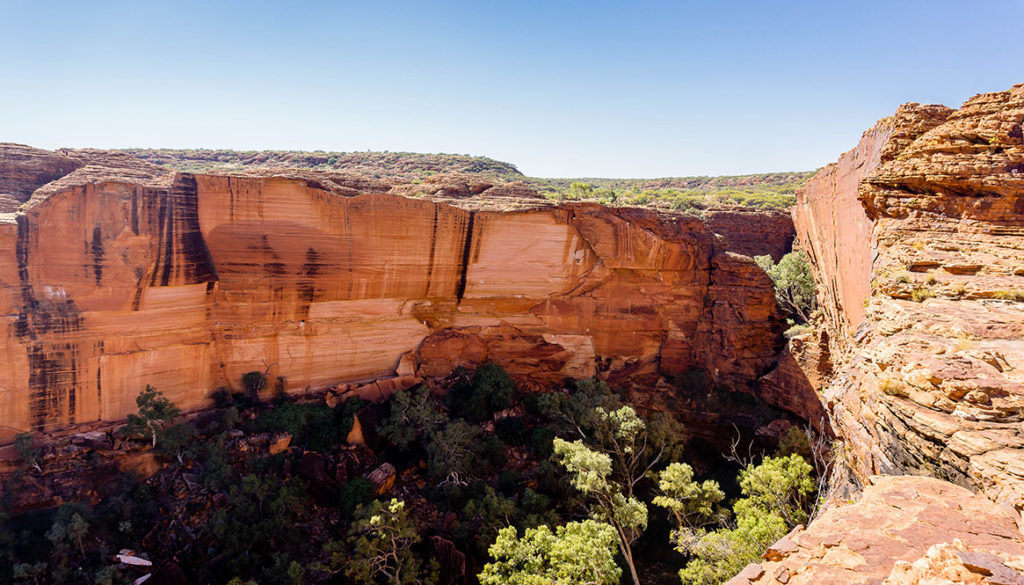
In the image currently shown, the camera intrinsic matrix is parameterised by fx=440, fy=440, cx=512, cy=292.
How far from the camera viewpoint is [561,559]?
10.2m

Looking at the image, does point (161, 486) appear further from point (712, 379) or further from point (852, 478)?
point (712, 379)

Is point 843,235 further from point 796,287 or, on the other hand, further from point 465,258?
point 465,258

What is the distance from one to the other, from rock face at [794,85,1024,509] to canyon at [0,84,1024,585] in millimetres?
35

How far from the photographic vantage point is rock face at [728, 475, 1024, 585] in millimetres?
3475

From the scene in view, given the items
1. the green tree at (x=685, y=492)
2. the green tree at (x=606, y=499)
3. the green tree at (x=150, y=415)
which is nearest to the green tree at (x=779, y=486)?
the green tree at (x=685, y=492)

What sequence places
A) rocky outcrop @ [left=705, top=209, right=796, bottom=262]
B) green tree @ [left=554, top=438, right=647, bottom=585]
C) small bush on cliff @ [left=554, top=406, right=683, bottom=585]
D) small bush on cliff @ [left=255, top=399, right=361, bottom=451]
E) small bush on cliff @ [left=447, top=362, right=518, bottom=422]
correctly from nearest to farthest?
green tree @ [left=554, top=438, right=647, bottom=585] < small bush on cliff @ [left=554, top=406, right=683, bottom=585] < small bush on cliff @ [left=255, top=399, right=361, bottom=451] < small bush on cliff @ [left=447, top=362, right=518, bottom=422] < rocky outcrop @ [left=705, top=209, right=796, bottom=262]

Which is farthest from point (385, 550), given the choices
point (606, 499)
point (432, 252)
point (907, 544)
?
point (907, 544)

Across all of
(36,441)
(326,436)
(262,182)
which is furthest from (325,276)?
(36,441)

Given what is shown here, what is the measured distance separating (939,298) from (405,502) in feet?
49.7

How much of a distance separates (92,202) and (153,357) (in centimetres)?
555

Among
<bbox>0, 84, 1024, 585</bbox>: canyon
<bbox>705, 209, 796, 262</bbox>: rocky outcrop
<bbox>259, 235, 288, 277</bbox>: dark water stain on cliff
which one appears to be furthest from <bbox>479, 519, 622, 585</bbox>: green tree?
<bbox>705, 209, 796, 262</bbox>: rocky outcrop

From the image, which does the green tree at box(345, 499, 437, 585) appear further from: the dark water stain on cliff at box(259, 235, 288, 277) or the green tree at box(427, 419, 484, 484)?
the dark water stain on cliff at box(259, 235, 288, 277)

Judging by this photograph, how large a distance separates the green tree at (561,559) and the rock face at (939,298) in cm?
561

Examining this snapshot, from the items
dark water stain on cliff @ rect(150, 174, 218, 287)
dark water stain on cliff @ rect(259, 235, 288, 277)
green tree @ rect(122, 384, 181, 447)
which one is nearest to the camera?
green tree @ rect(122, 384, 181, 447)
